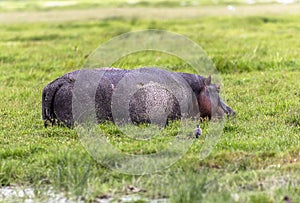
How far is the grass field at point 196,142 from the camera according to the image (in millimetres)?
6770

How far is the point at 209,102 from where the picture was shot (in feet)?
31.2

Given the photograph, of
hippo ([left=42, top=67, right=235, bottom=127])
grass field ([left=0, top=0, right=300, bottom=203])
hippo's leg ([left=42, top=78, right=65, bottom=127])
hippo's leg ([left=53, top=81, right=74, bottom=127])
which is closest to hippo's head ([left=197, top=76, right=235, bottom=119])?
hippo ([left=42, top=67, right=235, bottom=127])

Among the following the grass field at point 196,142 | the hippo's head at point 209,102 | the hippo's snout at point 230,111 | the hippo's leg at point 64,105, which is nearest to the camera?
the grass field at point 196,142

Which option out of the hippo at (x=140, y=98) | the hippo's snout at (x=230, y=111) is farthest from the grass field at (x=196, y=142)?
the hippo at (x=140, y=98)

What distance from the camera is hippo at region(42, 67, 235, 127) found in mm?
9195

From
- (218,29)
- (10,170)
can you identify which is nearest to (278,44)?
(218,29)

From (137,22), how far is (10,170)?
17908 mm

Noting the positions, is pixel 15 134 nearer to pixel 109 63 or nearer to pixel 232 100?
pixel 232 100

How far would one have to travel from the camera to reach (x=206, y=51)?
1638 cm

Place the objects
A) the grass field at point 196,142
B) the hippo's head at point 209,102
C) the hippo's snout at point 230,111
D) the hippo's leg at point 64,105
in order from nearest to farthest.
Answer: the grass field at point 196,142 < the hippo's leg at point 64,105 < the hippo's head at point 209,102 < the hippo's snout at point 230,111

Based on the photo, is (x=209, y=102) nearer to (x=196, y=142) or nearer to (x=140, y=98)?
(x=140, y=98)

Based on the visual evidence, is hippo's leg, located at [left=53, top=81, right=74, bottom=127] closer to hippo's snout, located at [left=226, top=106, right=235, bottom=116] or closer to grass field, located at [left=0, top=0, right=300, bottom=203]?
grass field, located at [left=0, top=0, right=300, bottom=203]

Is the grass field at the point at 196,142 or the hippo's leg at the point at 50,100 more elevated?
the hippo's leg at the point at 50,100

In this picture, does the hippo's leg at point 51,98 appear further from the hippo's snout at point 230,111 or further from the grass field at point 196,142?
the hippo's snout at point 230,111
